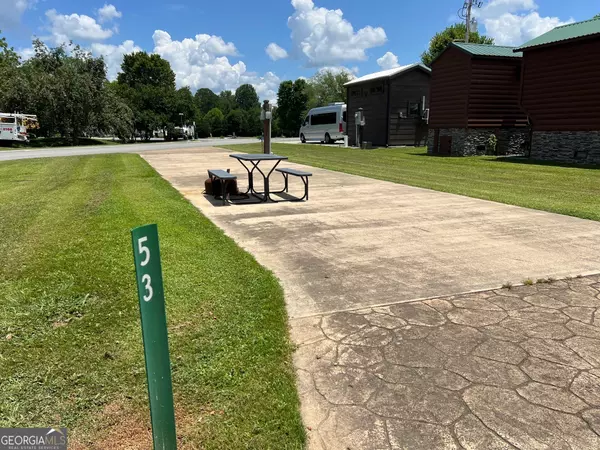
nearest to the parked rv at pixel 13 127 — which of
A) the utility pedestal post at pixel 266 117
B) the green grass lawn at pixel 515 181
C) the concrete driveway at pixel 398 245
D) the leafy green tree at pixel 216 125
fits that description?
the green grass lawn at pixel 515 181

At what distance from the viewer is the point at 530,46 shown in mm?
18047

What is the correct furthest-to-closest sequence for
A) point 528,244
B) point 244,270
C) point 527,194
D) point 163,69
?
point 163,69 < point 527,194 < point 528,244 < point 244,270

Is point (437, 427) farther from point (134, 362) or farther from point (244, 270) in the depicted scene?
point (244, 270)

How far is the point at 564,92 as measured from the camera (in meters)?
17.2

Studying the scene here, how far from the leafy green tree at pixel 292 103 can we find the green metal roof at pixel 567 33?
181ft

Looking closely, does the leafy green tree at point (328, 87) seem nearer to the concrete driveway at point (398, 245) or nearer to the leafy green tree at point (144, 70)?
the leafy green tree at point (144, 70)

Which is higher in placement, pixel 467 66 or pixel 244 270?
pixel 467 66

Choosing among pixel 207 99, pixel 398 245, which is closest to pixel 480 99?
pixel 398 245

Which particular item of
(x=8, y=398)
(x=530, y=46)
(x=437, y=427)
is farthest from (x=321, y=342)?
(x=530, y=46)

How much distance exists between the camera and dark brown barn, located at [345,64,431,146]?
2934 cm

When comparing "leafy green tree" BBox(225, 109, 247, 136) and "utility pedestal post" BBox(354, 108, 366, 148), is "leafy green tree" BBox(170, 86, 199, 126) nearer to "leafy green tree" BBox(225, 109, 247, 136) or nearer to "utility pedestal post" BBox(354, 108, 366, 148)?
"leafy green tree" BBox(225, 109, 247, 136)

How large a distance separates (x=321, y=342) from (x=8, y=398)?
6.11 ft

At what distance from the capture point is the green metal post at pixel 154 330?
5.32 ft

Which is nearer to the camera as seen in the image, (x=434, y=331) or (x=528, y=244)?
(x=434, y=331)
